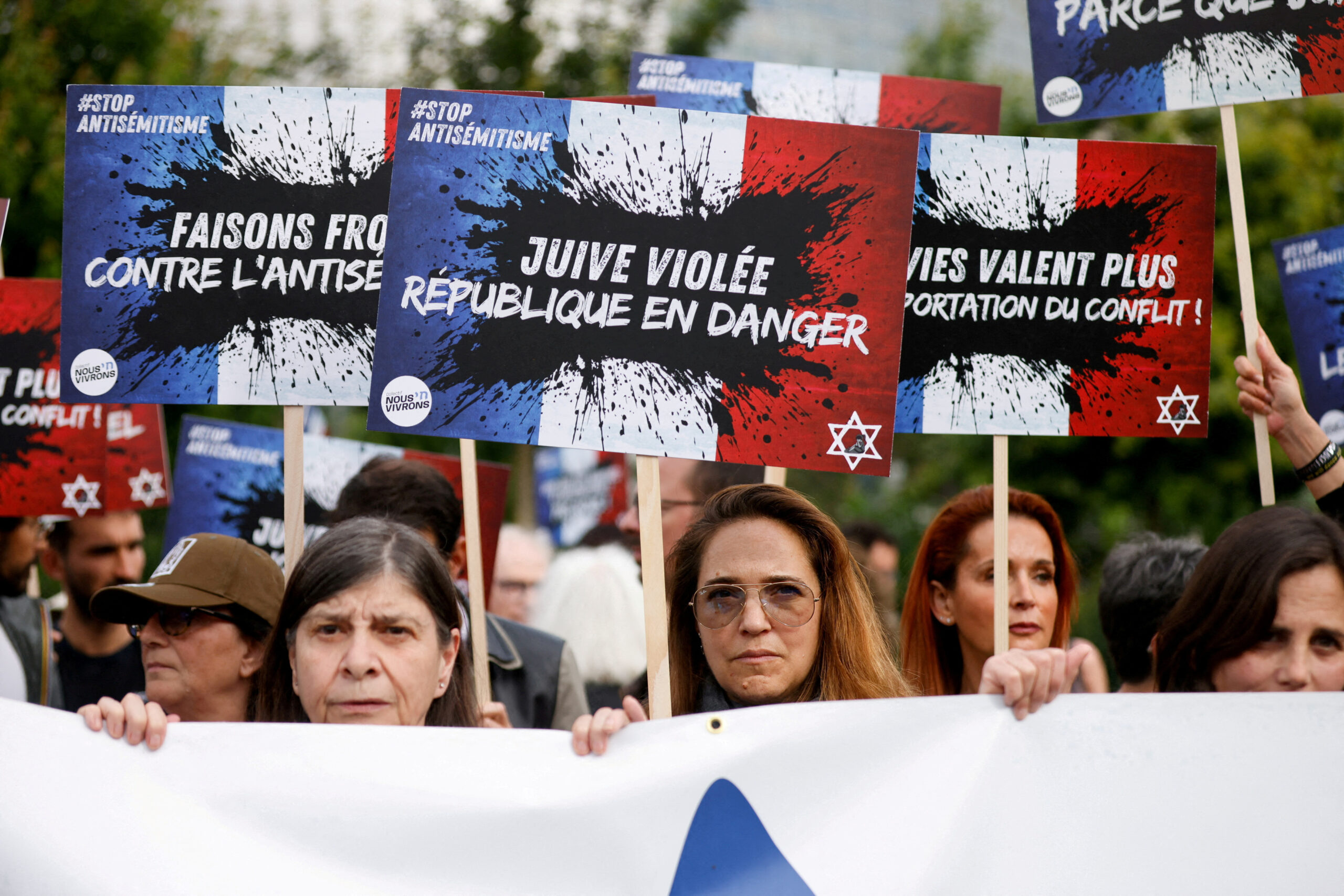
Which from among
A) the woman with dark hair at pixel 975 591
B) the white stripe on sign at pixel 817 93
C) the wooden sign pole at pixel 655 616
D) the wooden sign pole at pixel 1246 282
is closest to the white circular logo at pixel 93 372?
the wooden sign pole at pixel 655 616

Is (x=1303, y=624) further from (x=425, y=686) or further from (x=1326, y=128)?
(x=1326, y=128)

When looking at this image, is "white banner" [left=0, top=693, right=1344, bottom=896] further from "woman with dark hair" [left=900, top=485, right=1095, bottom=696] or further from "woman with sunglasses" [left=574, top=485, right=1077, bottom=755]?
"woman with dark hair" [left=900, top=485, right=1095, bottom=696]

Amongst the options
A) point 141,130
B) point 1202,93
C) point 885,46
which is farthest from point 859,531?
point 885,46

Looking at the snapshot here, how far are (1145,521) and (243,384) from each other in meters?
13.0

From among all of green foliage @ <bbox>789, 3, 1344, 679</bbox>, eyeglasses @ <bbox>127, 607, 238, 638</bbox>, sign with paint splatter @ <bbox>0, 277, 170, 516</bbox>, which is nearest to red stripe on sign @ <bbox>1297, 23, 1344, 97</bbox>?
eyeglasses @ <bbox>127, 607, 238, 638</bbox>

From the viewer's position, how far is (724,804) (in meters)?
2.38

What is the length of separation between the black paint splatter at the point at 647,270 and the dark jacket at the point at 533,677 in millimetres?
1538

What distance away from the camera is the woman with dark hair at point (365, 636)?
2596 millimetres

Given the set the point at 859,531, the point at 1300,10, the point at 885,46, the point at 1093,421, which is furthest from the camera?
the point at 885,46

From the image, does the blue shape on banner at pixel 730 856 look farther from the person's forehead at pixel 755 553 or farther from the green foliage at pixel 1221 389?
the green foliage at pixel 1221 389

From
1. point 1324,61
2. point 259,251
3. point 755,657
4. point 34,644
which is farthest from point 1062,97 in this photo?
point 34,644

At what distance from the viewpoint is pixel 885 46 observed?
160 ft

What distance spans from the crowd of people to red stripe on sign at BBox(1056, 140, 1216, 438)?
0.94 feet

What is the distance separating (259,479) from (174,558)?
1214 mm
